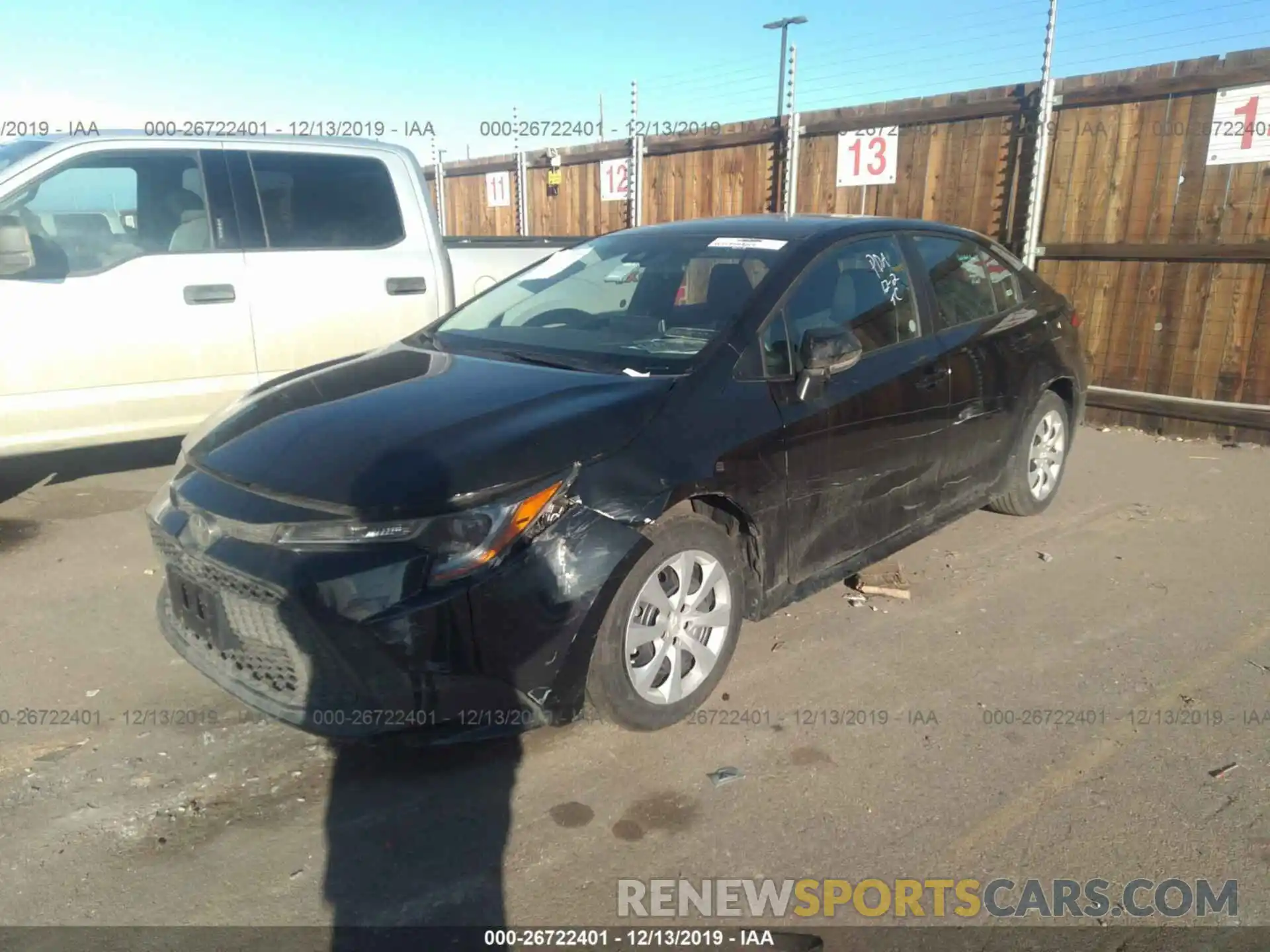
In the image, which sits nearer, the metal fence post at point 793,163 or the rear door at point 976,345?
the rear door at point 976,345

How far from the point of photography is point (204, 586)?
2846 mm

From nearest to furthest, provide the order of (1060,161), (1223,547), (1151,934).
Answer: (1151,934) → (1223,547) → (1060,161)

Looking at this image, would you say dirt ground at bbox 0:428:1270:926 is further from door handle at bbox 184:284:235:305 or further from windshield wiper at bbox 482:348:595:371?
door handle at bbox 184:284:235:305

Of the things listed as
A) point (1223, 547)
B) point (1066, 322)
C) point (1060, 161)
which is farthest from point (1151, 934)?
point (1060, 161)

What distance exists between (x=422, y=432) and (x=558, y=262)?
1.86 metres

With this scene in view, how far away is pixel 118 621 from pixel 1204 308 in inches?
296

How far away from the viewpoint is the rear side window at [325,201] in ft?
17.9

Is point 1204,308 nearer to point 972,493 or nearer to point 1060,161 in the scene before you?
point 1060,161

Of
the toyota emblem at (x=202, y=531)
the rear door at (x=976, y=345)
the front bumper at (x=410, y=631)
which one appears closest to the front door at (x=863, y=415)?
the rear door at (x=976, y=345)

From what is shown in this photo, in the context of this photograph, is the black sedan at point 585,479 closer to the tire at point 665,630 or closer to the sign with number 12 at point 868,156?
the tire at point 665,630

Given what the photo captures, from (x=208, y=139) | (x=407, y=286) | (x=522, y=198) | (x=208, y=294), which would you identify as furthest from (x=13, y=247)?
(x=522, y=198)

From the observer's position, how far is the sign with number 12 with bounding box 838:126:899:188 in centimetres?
866

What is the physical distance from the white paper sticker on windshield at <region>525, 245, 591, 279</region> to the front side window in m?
2.07

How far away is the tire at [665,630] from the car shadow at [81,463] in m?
4.19
